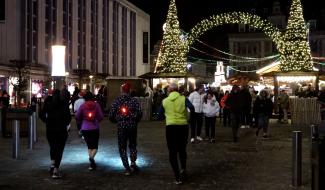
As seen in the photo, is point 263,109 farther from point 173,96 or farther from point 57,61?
point 173,96

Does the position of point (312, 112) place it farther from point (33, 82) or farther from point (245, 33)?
point (245, 33)

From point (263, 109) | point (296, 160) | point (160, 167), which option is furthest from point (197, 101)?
point (296, 160)

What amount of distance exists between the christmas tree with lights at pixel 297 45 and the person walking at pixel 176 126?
73.6 ft

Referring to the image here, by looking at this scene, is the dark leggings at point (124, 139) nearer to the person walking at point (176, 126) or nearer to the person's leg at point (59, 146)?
the person walking at point (176, 126)

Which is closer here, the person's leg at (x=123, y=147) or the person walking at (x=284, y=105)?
the person's leg at (x=123, y=147)

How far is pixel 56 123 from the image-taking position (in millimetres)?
11047

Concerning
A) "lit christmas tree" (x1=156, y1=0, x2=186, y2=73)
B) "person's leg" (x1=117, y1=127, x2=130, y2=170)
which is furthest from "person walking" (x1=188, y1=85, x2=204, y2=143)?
"lit christmas tree" (x1=156, y1=0, x2=186, y2=73)

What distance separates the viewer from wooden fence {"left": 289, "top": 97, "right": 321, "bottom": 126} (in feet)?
82.5

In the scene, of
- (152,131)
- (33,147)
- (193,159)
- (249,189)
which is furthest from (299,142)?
(152,131)

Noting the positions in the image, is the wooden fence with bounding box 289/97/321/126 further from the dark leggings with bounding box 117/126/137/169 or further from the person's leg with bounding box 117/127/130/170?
the person's leg with bounding box 117/127/130/170

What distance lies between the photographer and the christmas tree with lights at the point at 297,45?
3212cm

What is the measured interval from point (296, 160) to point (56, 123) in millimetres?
4707

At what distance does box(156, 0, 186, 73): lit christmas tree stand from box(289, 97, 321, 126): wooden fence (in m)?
11.5

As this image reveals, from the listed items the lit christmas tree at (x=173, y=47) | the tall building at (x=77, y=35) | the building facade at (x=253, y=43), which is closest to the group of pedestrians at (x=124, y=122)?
the lit christmas tree at (x=173, y=47)
